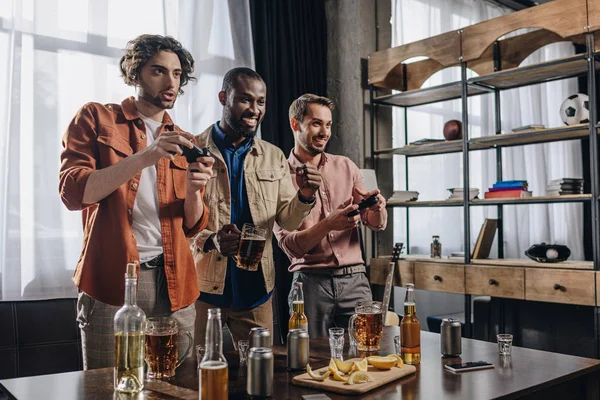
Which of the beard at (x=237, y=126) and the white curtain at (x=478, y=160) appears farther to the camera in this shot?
the white curtain at (x=478, y=160)

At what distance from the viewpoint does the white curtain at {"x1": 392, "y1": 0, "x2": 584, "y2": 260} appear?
500cm

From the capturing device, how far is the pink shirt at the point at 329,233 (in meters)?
2.79

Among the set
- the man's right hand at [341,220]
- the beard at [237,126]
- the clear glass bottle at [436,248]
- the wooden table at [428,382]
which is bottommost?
the wooden table at [428,382]

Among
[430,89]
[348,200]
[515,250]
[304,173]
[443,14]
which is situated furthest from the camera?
[515,250]

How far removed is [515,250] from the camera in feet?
18.7

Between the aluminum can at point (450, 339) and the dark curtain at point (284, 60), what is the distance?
2183 millimetres

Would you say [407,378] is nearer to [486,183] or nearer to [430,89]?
[430,89]

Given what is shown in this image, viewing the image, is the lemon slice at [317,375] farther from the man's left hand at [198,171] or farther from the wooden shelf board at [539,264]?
the wooden shelf board at [539,264]

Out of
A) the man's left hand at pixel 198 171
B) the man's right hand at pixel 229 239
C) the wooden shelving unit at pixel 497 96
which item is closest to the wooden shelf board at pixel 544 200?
the wooden shelving unit at pixel 497 96

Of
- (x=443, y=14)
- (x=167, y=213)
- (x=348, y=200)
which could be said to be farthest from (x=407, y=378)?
(x=443, y=14)

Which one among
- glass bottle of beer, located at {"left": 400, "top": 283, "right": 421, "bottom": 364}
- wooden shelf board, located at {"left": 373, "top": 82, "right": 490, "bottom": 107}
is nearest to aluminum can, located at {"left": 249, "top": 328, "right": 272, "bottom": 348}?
glass bottle of beer, located at {"left": 400, "top": 283, "right": 421, "bottom": 364}

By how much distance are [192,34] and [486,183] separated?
9.74ft

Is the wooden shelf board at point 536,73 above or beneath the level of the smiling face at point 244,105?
above

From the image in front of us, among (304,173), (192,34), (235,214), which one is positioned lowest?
(235,214)
